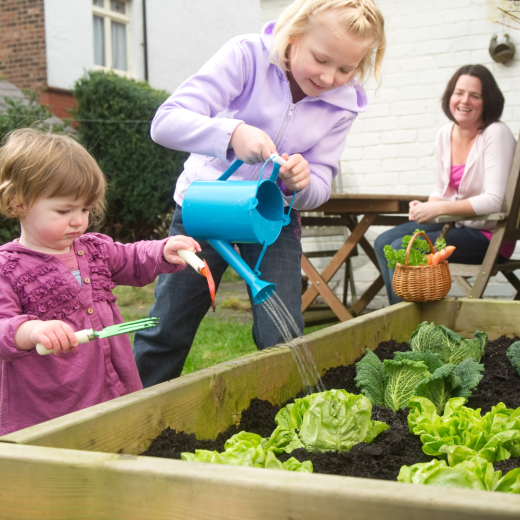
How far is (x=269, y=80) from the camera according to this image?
1.99 meters

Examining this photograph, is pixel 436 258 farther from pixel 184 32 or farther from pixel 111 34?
pixel 184 32

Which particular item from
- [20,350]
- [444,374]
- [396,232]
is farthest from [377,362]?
[396,232]

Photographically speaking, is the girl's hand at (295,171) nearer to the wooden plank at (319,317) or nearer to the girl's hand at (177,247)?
the girl's hand at (177,247)

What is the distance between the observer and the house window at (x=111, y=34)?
11969 millimetres

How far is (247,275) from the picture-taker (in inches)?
55.0

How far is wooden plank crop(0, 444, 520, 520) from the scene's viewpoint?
2.14ft

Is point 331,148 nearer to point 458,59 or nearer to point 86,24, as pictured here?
point 458,59

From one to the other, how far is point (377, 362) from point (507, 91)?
167 inches

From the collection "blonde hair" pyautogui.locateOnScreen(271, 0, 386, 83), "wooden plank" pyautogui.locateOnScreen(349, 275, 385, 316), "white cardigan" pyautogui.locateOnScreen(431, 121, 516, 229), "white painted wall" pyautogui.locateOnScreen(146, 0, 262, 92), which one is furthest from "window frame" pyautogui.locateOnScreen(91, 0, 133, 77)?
"blonde hair" pyautogui.locateOnScreen(271, 0, 386, 83)

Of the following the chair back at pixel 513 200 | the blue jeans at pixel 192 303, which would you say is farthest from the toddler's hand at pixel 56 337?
the chair back at pixel 513 200

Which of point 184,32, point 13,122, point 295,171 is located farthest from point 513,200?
point 184,32

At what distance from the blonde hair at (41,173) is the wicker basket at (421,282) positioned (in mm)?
1420

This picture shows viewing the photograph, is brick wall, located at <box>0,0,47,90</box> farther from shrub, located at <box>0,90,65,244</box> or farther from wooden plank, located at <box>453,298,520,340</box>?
wooden plank, located at <box>453,298,520,340</box>

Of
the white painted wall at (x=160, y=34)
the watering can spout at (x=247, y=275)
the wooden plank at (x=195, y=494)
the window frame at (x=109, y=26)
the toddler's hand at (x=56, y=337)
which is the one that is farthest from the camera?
the window frame at (x=109, y=26)
